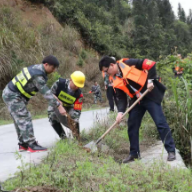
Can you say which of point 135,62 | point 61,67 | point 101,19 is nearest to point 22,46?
point 61,67

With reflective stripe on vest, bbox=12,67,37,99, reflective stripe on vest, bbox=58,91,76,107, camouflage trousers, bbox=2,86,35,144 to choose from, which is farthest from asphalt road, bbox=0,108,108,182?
reflective stripe on vest, bbox=12,67,37,99

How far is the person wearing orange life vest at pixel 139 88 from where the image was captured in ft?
15.3

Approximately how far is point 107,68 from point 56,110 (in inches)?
57.8

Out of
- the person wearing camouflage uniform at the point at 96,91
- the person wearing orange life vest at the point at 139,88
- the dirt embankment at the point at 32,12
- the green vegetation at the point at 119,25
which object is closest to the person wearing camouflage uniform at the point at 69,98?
the person wearing orange life vest at the point at 139,88

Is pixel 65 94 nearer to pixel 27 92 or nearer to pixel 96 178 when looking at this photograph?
pixel 27 92

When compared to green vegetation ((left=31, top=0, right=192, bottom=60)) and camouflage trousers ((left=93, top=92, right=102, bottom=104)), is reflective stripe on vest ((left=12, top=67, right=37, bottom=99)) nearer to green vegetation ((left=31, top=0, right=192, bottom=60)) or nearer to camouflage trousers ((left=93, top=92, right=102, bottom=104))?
camouflage trousers ((left=93, top=92, right=102, bottom=104))

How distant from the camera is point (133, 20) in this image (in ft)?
125

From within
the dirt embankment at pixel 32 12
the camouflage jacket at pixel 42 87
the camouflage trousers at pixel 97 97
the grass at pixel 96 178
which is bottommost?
the camouflage trousers at pixel 97 97

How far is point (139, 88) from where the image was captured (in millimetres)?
4934

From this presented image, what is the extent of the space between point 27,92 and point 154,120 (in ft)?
7.34

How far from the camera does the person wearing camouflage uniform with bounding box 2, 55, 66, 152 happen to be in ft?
16.7

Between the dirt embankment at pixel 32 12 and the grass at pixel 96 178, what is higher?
the dirt embankment at pixel 32 12

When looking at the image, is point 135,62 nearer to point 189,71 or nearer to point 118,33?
point 189,71

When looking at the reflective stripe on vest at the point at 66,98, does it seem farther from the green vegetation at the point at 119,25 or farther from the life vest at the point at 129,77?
the green vegetation at the point at 119,25
